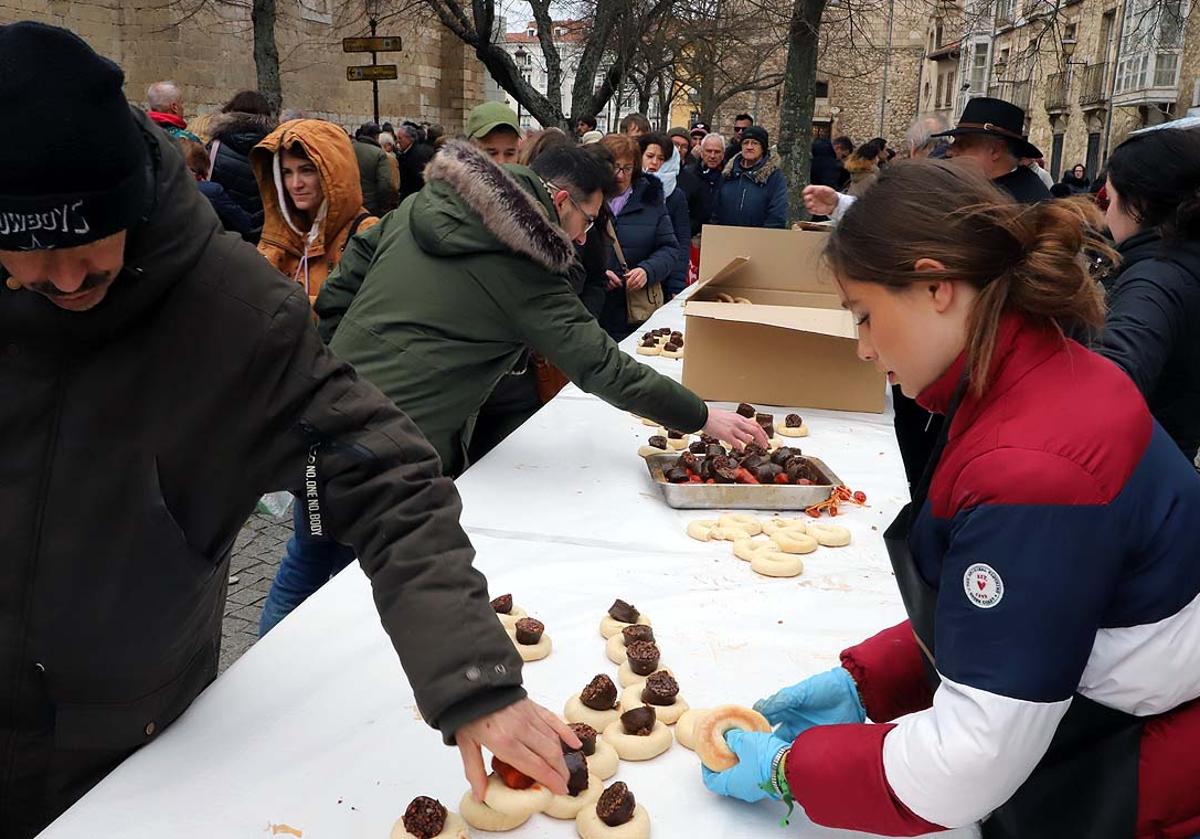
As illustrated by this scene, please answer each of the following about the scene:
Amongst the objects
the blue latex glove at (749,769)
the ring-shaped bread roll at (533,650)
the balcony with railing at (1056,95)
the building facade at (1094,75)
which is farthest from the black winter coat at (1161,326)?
the balcony with railing at (1056,95)

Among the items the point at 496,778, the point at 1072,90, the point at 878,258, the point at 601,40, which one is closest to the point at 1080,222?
the point at 878,258

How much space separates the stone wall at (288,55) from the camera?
16.3 meters

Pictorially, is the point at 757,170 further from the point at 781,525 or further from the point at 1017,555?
the point at 1017,555

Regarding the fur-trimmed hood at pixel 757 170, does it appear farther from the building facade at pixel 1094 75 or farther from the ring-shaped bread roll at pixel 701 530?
the building facade at pixel 1094 75

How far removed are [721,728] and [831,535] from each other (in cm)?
100

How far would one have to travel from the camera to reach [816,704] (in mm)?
1532

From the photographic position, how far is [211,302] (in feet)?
4.39

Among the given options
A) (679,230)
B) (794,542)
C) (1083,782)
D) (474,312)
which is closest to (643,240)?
(679,230)

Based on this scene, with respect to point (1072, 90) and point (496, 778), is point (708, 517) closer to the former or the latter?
point (496, 778)

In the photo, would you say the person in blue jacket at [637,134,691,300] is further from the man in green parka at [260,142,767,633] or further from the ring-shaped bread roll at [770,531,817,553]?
the ring-shaped bread roll at [770,531,817,553]

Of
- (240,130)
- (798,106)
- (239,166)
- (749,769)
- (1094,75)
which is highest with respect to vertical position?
(1094,75)

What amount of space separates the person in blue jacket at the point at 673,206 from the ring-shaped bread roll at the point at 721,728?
16.4 ft

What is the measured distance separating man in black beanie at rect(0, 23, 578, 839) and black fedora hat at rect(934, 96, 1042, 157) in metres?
3.20

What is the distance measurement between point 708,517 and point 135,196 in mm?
1718
